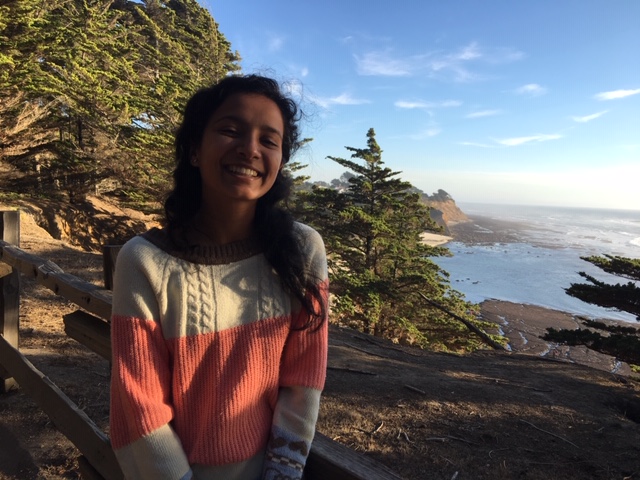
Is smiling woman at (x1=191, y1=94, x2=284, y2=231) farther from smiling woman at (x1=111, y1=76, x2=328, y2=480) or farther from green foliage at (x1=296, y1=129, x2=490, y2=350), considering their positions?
green foliage at (x1=296, y1=129, x2=490, y2=350)

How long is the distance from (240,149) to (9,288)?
10.3 ft

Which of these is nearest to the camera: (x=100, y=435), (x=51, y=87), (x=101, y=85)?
(x=100, y=435)

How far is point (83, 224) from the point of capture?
15375 mm

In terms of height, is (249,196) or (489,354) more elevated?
(249,196)

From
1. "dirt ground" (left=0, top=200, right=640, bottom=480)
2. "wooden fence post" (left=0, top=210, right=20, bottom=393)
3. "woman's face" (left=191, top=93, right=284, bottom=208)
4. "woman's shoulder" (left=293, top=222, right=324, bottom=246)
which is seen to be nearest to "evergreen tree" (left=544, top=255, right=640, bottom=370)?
"dirt ground" (left=0, top=200, right=640, bottom=480)

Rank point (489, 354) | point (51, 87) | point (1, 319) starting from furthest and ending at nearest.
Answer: point (51, 87) → point (489, 354) → point (1, 319)

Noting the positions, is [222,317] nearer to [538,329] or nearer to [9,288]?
[9,288]

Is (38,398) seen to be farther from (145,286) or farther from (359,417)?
(359,417)

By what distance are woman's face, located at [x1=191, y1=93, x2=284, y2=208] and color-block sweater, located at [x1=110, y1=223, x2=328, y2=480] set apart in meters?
0.18

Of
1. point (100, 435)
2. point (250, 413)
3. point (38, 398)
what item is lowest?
point (38, 398)

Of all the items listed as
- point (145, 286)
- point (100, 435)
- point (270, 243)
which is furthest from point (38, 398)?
point (270, 243)

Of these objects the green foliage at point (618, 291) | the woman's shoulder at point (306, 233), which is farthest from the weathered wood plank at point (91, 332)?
the green foliage at point (618, 291)

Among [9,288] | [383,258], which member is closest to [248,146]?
[9,288]

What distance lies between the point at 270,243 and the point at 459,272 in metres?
35.3
